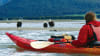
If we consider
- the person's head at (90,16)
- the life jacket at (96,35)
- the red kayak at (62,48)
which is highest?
the person's head at (90,16)

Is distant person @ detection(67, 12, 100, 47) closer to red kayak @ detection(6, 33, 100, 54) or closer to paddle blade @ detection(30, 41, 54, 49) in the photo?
red kayak @ detection(6, 33, 100, 54)

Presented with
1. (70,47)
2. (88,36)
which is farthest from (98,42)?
(70,47)

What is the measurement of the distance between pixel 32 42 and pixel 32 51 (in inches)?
15.8

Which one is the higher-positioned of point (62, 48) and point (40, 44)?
point (40, 44)

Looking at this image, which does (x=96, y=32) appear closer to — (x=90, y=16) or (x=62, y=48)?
(x=90, y=16)

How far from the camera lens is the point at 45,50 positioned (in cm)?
1242

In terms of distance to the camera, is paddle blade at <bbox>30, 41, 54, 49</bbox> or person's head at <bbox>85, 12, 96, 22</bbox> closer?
person's head at <bbox>85, 12, 96, 22</bbox>

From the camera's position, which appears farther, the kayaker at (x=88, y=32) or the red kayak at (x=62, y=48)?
the red kayak at (x=62, y=48)

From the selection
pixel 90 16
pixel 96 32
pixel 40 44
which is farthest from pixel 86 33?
pixel 40 44

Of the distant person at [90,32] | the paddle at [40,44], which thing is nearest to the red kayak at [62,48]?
the paddle at [40,44]

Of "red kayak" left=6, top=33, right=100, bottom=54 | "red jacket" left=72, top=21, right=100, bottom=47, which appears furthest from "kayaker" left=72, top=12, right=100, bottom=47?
"red kayak" left=6, top=33, right=100, bottom=54

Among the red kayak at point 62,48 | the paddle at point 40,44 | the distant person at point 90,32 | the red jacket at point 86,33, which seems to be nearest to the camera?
the distant person at point 90,32

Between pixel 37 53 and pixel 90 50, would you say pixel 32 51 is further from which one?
pixel 90 50

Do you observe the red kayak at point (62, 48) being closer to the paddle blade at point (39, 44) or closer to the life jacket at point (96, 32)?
the paddle blade at point (39, 44)
